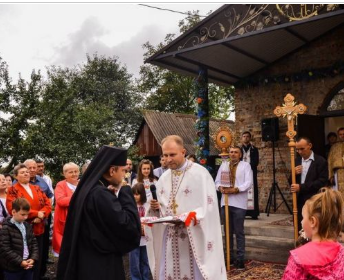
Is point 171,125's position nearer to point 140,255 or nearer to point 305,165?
point 305,165

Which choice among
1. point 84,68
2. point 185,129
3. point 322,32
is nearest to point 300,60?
point 322,32

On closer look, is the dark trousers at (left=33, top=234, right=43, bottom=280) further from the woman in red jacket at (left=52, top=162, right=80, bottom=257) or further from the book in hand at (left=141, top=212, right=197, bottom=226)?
the book in hand at (left=141, top=212, right=197, bottom=226)

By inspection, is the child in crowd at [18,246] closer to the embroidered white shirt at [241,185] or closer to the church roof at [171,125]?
the embroidered white shirt at [241,185]

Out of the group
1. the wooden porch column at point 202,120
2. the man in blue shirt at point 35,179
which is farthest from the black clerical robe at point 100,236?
the wooden porch column at point 202,120

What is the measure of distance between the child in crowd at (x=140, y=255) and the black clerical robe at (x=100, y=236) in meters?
3.03

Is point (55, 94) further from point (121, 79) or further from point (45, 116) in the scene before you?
point (121, 79)

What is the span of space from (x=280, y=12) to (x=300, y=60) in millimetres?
3758

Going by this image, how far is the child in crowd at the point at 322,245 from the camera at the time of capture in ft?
8.91

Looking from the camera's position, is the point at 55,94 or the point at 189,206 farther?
the point at 55,94

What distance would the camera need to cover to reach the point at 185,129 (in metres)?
30.7

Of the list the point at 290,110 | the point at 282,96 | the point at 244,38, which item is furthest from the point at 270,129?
the point at 290,110

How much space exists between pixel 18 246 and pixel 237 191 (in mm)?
3755

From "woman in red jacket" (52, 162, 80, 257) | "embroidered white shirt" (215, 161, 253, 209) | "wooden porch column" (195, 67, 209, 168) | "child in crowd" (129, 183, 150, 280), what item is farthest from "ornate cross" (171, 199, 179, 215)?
"wooden porch column" (195, 67, 209, 168)

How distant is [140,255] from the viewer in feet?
22.1
